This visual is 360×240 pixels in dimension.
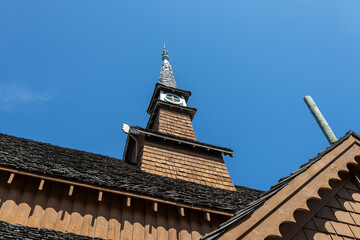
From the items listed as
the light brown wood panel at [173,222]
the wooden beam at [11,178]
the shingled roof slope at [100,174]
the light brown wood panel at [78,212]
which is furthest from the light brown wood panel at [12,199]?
the light brown wood panel at [173,222]

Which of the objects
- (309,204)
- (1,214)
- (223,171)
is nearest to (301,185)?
(309,204)

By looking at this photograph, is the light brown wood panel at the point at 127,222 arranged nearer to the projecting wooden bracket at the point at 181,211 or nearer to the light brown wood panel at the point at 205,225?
the projecting wooden bracket at the point at 181,211

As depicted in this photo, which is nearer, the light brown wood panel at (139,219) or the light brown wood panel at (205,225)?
the light brown wood panel at (139,219)

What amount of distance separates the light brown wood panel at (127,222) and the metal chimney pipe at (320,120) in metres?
6.07

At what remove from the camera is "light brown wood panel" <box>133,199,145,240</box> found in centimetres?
800

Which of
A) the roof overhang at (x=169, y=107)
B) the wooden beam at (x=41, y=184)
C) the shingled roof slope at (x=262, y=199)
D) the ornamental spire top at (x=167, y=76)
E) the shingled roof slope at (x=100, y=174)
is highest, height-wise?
the ornamental spire top at (x=167, y=76)

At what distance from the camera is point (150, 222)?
838cm

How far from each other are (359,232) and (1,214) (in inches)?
301

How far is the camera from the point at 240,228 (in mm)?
4629

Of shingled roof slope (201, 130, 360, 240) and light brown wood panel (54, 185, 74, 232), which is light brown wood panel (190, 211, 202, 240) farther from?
shingled roof slope (201, 130, 360, 240)

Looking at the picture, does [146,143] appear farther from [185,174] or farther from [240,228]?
[240,228]

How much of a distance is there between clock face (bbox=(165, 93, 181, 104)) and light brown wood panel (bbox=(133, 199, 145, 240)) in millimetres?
11355

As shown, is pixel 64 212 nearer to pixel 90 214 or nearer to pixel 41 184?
pixel 90 214

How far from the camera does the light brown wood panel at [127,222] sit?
7.88 meters
